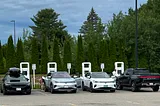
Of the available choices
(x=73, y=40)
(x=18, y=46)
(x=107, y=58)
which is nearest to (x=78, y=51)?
(x=107, y=58)

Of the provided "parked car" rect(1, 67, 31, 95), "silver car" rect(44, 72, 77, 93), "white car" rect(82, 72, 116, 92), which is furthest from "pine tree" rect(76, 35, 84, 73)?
"parked car" rect(1, 67, 31, 95)

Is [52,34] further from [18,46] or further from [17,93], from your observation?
[17,93]

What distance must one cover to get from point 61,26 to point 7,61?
44184 millimetres

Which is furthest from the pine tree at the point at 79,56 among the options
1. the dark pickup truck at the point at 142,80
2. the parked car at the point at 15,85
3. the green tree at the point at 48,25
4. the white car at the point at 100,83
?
the green tree at the point at 48,25

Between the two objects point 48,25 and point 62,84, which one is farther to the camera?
point 48,25

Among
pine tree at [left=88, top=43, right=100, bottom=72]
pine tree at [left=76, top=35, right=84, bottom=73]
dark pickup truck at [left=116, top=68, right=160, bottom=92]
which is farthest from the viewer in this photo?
pine tree at [left=88, top=43, right=100, bottom=72]

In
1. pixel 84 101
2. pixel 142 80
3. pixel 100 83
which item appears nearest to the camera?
pixel 84 101

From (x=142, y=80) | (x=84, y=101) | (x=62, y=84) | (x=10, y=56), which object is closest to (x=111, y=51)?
(x=10, y=56)

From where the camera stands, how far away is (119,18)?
197ft

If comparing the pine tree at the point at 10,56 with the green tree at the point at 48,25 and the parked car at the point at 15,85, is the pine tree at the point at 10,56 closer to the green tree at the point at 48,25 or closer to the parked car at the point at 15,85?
the parked car at the point at 15,85

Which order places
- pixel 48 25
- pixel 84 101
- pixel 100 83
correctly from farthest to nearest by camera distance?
pixel 48 25 < pixel 100 83 < pixel 84 101

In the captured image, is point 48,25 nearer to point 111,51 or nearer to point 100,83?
point 111,51

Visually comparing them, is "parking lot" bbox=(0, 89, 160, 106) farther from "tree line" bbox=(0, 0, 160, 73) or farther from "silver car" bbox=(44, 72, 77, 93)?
"tree line" bbox=(0, 0, 160, 73)

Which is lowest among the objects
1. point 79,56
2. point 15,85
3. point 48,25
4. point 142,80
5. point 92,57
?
point 15,85
